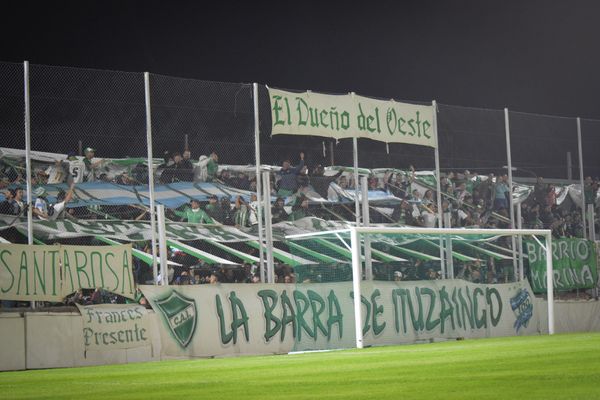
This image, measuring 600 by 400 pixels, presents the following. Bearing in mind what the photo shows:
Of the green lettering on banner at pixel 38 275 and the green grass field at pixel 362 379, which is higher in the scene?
the green lettering on banner at pixel 38 275

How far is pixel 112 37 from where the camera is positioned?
1044 inches

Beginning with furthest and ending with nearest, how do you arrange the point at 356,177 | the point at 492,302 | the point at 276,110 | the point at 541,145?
the point at 541,145, the point at 492,302, the point at 356,177, the point at 276,110

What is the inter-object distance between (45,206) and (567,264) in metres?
10.4

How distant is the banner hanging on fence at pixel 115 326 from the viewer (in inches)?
591

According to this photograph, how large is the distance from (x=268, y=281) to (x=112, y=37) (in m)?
11.8

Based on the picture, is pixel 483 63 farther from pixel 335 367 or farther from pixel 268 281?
pixel 335 367

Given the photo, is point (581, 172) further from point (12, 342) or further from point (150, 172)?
point (12, 342)

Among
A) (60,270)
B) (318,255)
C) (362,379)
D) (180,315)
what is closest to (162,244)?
(180,315)

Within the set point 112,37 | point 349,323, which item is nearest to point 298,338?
point 349,323

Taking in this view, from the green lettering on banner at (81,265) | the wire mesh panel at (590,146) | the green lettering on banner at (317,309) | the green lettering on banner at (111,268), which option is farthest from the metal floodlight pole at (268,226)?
the wire mesh panel at (590,146)

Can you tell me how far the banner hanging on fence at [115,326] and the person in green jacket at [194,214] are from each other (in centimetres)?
187

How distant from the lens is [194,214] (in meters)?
16.9

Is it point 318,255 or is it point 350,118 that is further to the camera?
point 350,118

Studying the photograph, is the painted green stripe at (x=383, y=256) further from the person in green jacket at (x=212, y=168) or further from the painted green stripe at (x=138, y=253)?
the painted green stripe at (x=138, y=253)
